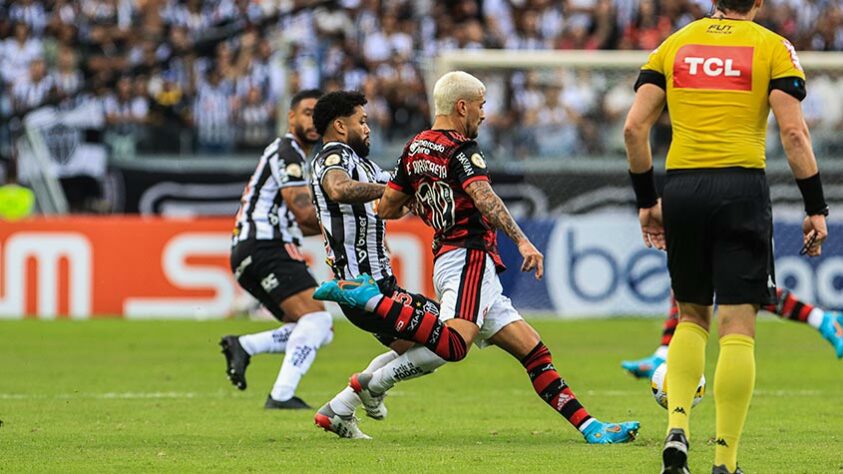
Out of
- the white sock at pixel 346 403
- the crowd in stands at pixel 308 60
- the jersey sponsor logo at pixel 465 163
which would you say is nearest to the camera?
the jersey sponsor logo at pixel 465 163

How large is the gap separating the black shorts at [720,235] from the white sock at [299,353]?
13.6ft

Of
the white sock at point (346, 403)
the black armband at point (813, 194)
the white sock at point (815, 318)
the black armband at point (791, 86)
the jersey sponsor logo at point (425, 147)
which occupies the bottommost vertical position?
the white sock at point (815, 318)

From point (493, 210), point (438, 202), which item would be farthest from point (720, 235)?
point (438, 202)

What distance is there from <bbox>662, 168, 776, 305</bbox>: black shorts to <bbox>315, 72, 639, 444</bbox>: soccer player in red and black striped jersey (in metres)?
1.24

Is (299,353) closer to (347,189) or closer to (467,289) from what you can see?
(347,189)

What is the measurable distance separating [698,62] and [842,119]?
15.0 meters

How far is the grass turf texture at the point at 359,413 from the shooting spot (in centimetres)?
751

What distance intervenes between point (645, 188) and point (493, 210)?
100 centimetres

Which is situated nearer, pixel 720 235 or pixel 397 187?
pixel 720 235

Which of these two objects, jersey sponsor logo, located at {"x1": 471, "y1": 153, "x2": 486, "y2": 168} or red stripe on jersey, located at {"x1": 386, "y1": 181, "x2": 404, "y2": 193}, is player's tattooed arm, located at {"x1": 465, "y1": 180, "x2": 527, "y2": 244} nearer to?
jersey sponsor logo, located at {"x1": 471, "y1": 153, "x2": 486, "y2": 168}

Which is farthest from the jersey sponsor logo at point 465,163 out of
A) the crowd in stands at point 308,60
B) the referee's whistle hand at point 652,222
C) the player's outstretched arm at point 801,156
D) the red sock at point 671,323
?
the crowd in stands at point 308,60

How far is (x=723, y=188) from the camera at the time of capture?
6.57 meters

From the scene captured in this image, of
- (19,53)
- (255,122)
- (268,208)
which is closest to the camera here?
(268,208)

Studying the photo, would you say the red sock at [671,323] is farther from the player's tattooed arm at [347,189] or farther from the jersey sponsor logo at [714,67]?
the jersey sponsor logo at [714,67]
